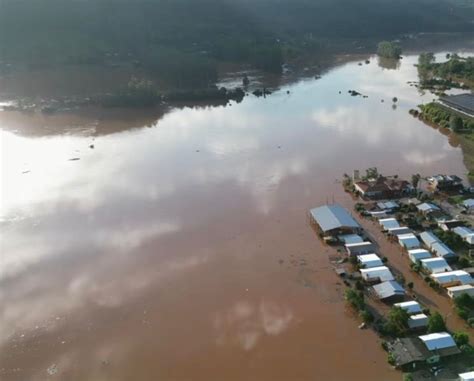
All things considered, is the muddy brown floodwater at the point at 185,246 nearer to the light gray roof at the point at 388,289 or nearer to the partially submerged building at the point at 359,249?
the partially submerged building at the point at 359,249

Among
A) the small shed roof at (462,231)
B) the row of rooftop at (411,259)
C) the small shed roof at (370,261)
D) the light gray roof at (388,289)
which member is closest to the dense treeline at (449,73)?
the row of rooftop at (411,259)

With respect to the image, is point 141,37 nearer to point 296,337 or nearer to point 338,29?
point 338,29

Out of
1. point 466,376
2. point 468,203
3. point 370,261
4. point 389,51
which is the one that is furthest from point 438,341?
point 389,51

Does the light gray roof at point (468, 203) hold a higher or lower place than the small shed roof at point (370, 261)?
higher

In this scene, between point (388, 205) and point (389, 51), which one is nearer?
point (388, 205)

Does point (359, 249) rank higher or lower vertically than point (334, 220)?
lower

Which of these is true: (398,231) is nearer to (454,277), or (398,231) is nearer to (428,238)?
(428,238)

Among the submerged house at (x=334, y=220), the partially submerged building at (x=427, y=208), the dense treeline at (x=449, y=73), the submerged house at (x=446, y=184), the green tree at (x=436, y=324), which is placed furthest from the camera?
the dense treeline at (x=449, y=73)

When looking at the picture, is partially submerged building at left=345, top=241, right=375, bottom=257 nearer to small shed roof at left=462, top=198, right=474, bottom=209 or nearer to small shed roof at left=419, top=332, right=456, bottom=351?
small shed roof at left=419, top=332, right=456, bottom=351
